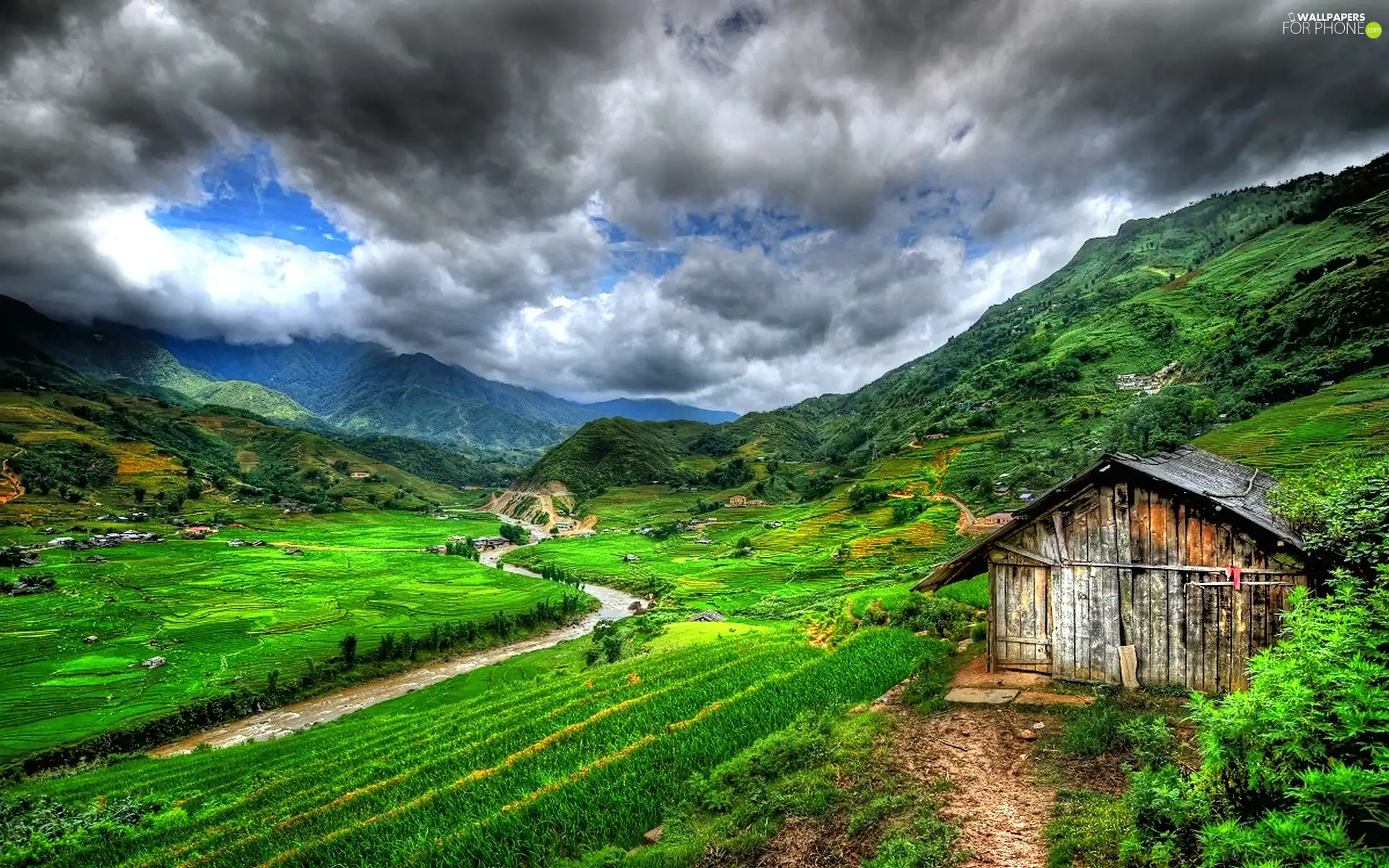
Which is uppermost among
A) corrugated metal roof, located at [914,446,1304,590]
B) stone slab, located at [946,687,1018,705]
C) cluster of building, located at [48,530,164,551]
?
corrugated metal roof, located at [914,446,1304,590]

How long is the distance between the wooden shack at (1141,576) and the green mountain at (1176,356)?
11.4m

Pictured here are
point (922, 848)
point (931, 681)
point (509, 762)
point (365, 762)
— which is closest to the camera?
point (922, 848)

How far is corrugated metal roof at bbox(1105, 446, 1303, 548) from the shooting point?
39.1 feet

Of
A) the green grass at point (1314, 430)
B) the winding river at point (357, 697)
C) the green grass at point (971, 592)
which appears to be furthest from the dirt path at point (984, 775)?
the green grass at point (1314, 430)

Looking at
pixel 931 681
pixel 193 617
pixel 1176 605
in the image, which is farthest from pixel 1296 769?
pixel 193 617

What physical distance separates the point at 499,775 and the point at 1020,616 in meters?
13.2

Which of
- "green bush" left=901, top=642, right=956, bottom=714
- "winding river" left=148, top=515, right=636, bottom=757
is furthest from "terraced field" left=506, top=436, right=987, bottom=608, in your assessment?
"green bush" left=901, top=642, right=956, bottom=714

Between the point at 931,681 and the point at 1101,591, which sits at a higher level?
the point at 1101,591

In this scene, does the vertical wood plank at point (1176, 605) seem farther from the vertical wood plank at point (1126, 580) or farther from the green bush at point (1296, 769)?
the green bush at point (1296, 769)

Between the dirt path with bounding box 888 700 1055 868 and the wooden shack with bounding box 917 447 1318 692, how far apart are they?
2964mm

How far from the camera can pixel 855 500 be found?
9856 centimetres

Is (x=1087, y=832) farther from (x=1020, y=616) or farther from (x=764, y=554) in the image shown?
(x=764, y=554)

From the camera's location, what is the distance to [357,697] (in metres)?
43.5

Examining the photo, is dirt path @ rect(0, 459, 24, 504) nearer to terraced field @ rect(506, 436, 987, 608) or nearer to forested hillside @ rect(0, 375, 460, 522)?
forested hillside @ rect(0, 375, 460, 522)
